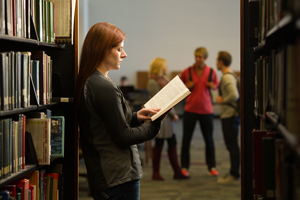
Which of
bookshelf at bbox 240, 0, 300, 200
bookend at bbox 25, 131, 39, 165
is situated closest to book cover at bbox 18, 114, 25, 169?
bookend at bbox 25, 131, 39, 165

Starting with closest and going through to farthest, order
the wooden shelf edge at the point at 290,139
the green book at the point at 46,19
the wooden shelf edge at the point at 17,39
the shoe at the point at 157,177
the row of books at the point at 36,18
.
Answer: the wooden shelf edge at the point at 290,139
the wooden shelf edge at the point at 17,39
the row of books at the point at 36,18
the green book at the point at 46,19
the shoe at the point at 157,177

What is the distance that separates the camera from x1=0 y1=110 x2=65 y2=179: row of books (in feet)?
5.53

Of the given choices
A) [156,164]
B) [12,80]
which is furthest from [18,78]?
[156,164]

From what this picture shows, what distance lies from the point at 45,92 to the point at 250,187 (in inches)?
55.1

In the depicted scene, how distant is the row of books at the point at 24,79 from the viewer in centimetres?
166

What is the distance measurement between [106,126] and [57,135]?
0.55m

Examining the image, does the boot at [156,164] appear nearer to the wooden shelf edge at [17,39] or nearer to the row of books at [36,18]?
the row of books at [36,18]

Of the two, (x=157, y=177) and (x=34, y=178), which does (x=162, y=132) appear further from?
(x=34, y=178)

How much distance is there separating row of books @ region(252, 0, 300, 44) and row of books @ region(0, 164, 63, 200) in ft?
4.43

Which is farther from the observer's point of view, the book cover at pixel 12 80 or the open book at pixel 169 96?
the open book at pixel 169 96

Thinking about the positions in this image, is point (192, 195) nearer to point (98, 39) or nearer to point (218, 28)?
point (98, 39)

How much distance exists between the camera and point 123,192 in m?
1.81

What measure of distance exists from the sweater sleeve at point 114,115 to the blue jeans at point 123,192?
0.20 meters

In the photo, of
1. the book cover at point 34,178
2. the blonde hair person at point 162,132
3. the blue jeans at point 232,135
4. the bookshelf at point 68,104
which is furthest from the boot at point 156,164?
the book cover at point 34,178
